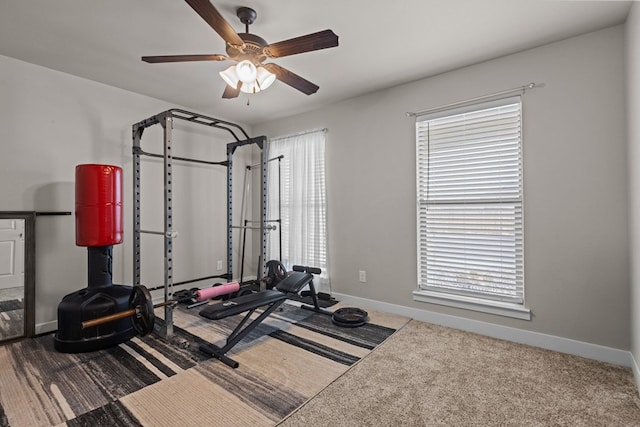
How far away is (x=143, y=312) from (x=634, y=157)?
360 cm

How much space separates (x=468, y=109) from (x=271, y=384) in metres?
2.86

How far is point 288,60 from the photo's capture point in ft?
8.96

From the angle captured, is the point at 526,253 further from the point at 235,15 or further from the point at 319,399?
the point at 235,15

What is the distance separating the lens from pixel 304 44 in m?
1.76

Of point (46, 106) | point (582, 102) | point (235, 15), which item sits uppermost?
point (235, 15)

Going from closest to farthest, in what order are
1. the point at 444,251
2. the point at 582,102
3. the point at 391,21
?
the point at 391,21, the point at 582,102, the point at 444,251

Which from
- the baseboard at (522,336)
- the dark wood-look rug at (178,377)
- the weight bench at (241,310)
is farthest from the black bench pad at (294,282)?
the baseboard at (522,336)

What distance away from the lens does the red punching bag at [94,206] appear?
2.58 meters

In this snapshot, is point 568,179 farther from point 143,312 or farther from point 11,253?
point 11,253

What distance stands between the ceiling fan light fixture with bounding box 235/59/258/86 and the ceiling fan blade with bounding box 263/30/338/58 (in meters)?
0.16

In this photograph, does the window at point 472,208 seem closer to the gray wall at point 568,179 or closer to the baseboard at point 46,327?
the gray wall at point 568,179

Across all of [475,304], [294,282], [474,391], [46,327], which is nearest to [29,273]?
[46,327]

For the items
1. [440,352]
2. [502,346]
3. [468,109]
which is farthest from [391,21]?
[502,346]

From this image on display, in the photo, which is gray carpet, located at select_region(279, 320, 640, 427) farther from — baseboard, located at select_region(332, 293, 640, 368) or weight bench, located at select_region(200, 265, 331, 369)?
weight bench, located at select_region(200, 265, 331, 369)
